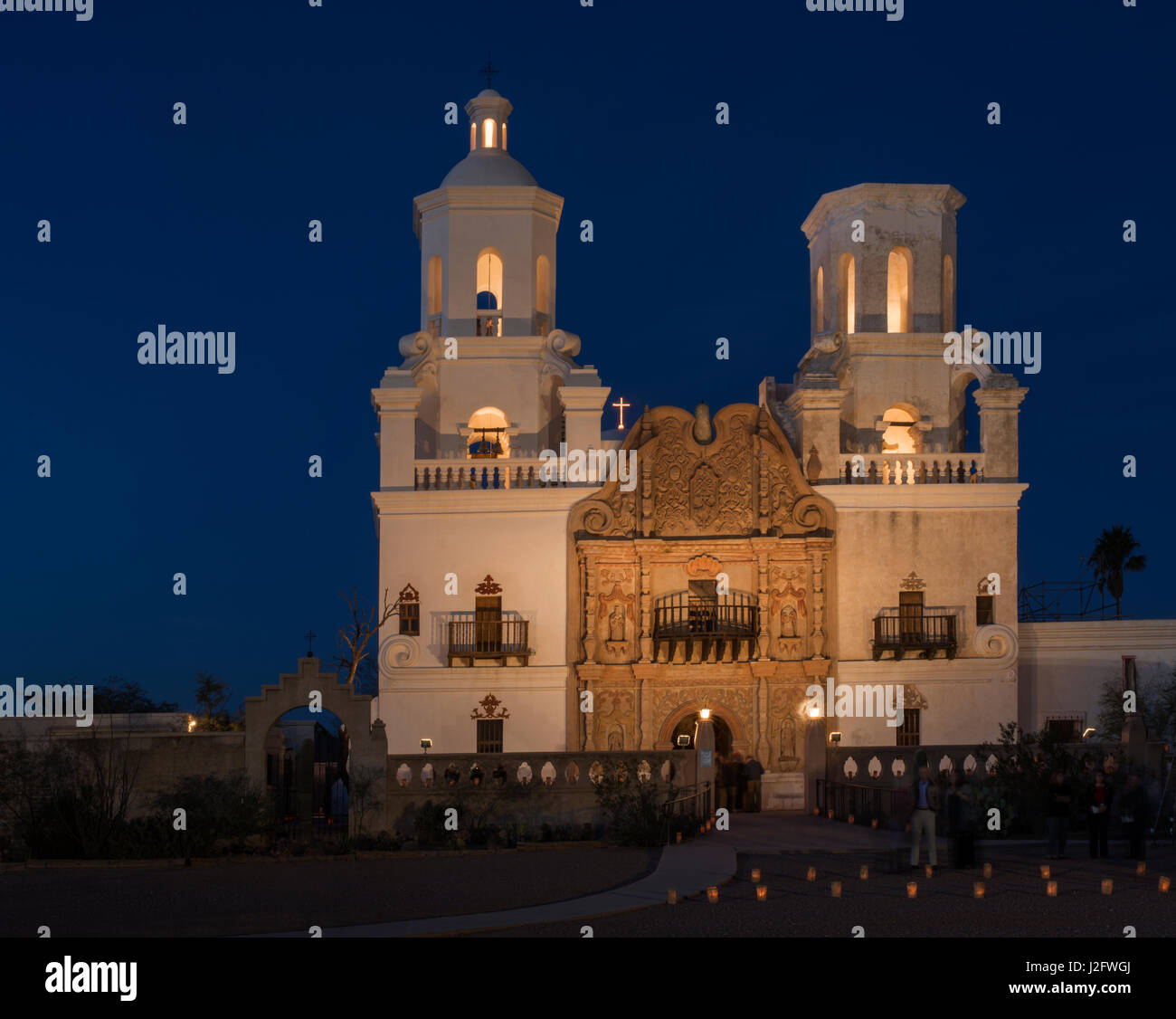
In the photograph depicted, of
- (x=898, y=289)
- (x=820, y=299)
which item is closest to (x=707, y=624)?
(x=820, y=299)

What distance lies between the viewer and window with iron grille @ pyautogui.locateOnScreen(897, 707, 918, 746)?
127 ft

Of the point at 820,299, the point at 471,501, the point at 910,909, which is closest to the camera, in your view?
the point at 910,909

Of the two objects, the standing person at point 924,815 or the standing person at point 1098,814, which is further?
the standing person at point 1098,814

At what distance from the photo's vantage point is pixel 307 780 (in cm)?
3578

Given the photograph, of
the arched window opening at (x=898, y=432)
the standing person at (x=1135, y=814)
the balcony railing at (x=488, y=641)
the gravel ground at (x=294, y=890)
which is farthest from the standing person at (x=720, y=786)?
the standing person at (x=1135, y=814)

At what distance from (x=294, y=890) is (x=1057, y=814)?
1161cm

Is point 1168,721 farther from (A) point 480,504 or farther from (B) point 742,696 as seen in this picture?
(A) point 480,504

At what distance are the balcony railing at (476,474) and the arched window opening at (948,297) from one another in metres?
12.0

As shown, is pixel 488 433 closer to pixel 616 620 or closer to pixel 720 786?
pixel 616 620

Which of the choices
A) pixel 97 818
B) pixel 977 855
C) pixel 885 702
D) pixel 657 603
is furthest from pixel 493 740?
pixel 977 855

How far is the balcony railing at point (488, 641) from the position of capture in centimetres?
3822

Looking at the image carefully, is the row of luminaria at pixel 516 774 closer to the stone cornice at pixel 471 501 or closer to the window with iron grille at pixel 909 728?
the stone cornice at pixel 471 501

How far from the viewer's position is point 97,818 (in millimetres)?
25828

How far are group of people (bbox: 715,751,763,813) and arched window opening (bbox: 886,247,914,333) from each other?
1331 centimetres
